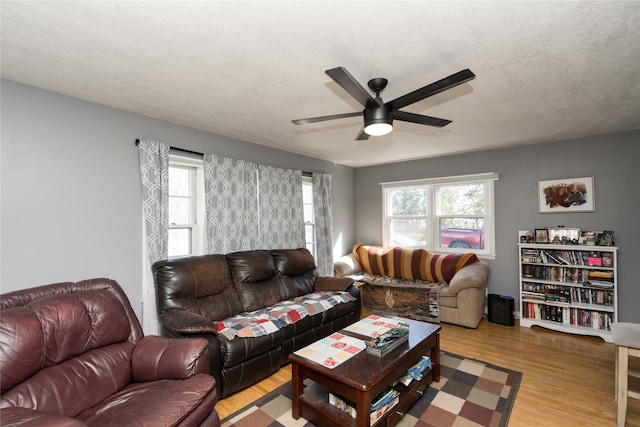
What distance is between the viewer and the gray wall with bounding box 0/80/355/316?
7.23 ft

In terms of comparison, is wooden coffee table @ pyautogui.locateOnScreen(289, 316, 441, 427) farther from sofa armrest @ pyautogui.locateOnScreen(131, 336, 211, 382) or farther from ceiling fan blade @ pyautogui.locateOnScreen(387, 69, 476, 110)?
ceiling fan blade @ pyautogui.locateOnScreen(387, 69, 476, 110)

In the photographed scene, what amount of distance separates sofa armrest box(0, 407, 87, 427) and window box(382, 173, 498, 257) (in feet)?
15.9

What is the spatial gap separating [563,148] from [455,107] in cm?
230

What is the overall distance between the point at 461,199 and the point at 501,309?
5.64 feet

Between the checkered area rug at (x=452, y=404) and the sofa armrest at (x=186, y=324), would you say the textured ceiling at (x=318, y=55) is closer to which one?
the sofa armrest at (x=186, y=324)

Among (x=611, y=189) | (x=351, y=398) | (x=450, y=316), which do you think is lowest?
(x=450, y=316)

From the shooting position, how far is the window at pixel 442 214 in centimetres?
459

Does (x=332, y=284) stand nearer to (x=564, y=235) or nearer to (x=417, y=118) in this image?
(x=417, y=118)

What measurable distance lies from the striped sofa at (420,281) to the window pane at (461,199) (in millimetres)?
758

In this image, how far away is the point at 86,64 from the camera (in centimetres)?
199

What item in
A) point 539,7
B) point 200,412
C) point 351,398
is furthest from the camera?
point 351,398

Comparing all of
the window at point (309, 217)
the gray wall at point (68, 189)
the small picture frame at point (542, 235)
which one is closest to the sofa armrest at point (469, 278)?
the small picture frame at point (542, 235)

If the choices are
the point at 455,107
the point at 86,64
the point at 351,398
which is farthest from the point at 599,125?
A: the point at 86,64

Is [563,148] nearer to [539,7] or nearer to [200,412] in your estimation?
[539,7]
